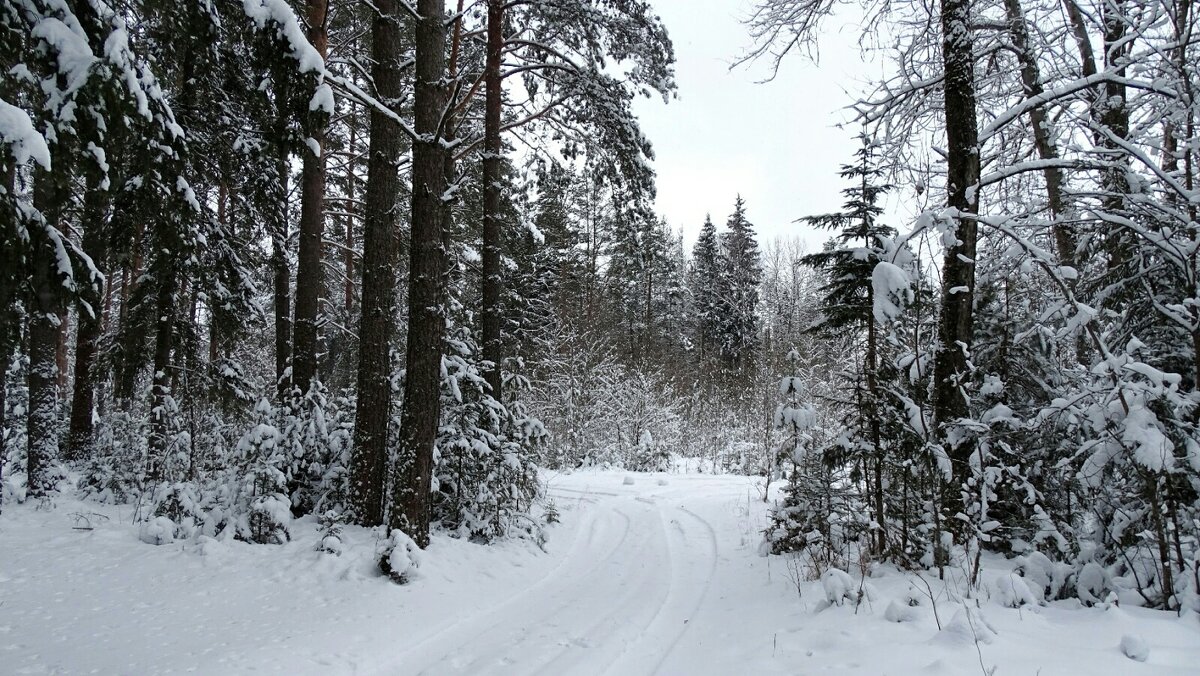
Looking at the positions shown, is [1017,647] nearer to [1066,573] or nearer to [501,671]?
[1066,573]

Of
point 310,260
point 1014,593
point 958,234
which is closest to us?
point 1014,593

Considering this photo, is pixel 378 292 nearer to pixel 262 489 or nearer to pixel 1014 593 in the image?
pixel 262 489

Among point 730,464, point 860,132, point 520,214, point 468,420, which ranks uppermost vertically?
point 520,214

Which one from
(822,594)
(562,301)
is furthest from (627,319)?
(822,594)

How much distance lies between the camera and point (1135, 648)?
9.71 feet

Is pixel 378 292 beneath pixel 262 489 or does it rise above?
above

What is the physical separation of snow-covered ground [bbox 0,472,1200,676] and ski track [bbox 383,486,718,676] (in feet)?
0.07

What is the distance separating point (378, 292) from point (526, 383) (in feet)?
12.4

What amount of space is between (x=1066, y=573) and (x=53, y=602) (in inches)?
300

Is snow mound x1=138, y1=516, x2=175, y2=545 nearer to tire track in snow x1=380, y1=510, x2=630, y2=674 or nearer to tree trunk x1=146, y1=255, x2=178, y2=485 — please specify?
tree trunk x1=146, y1=255, x2=178, y2=485

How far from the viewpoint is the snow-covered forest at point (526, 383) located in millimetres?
3600

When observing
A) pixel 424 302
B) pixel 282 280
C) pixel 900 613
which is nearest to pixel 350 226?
pixel 282 280

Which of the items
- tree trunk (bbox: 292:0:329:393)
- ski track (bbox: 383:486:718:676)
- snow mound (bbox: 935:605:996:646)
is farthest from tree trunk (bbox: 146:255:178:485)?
snow mound (bbox: 935:605:996:646)

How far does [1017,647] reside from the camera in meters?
3.31
